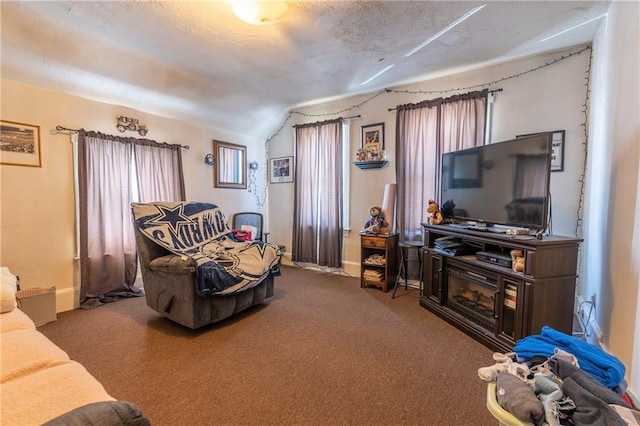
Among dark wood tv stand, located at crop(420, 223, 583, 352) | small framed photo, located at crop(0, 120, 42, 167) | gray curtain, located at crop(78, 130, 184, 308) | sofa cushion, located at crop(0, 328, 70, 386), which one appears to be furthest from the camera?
gray curtain, located at crop(78, 130, 184, 308)

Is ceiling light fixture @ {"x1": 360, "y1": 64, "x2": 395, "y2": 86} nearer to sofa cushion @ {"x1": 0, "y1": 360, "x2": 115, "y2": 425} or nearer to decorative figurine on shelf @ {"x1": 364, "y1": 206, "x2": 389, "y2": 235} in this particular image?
decorative figurine on shelf @ {"x1": 364, "y1": 206, "x2": 389, "y2": 235}

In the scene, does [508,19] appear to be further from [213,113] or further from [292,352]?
[213,113]

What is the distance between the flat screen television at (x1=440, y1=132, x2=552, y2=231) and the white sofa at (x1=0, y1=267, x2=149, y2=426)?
242 centimetres

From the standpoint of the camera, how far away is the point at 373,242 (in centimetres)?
352

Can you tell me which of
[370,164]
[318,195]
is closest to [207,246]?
→ [318,195]

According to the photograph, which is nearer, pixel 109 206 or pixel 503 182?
pixel 503 182

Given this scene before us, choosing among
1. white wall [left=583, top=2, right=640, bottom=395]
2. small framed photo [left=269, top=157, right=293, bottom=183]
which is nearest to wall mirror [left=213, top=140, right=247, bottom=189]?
small framed photo [left=269, top=157, right=293, bottom=183]

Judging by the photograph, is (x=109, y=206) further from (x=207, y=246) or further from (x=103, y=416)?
(x=103, y=416)

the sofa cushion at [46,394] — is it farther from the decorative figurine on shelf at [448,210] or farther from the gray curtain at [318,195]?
the gray curtain at [318,195]

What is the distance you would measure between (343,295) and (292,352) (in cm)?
133

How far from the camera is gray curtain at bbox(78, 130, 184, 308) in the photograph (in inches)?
119

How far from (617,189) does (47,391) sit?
294 centimetres

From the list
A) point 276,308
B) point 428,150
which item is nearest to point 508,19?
point 428,150

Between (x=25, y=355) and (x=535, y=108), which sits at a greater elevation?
(x=535, y=108)
